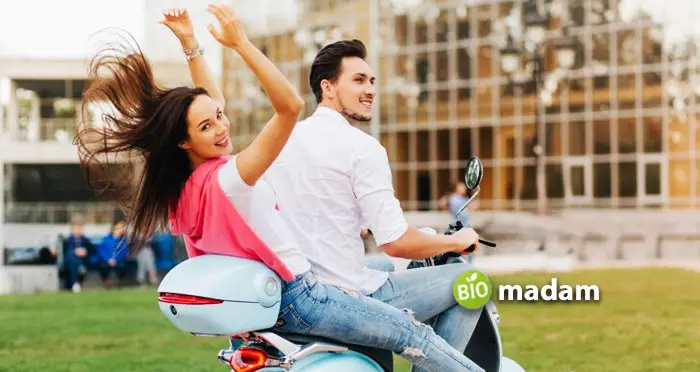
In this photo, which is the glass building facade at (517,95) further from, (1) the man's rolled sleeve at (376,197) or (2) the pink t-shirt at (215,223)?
(2) the pink t-shirt at (215,223)

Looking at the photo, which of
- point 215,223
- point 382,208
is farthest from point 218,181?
point 382,208

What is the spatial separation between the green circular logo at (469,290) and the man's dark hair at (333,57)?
874mm

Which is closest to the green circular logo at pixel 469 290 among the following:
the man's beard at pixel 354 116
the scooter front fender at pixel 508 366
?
the scooter front fender at pixel 508 366

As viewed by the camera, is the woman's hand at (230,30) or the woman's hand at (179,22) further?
the woman's hand at (179,22)

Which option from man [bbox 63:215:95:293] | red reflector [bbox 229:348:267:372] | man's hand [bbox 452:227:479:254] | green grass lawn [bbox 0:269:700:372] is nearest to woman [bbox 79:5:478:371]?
red reflector [bbox 229:348:267:372]

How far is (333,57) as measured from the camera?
14.7 feet

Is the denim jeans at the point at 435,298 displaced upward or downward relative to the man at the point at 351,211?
downward

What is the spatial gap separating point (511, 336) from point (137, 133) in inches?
333

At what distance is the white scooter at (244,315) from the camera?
3.84m

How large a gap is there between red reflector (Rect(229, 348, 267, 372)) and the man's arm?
0.58 meters

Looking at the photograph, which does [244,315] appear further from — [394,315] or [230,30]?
[230,30]

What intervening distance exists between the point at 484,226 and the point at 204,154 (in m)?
35.5

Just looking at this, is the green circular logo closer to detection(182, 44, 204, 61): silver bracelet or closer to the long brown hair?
the long brown hair

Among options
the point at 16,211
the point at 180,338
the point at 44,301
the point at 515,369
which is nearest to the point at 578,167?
the point at 16,211
